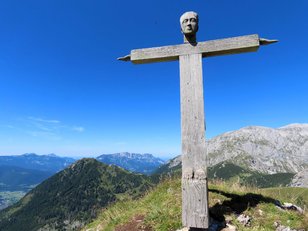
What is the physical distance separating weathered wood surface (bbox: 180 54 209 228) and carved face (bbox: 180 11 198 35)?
0.75m

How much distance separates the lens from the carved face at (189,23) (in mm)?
8398

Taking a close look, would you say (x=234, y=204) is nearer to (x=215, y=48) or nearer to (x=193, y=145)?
(x=193, y=145)

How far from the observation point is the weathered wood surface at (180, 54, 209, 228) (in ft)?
24.0

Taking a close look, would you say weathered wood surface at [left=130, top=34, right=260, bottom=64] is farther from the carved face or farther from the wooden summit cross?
the carved face

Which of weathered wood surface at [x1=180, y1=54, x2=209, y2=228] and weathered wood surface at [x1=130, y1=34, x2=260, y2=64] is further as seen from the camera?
A: weathered wood surface at [x1=130, y1=34, x2=260, y2=64]

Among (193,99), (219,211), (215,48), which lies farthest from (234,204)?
(215,48)

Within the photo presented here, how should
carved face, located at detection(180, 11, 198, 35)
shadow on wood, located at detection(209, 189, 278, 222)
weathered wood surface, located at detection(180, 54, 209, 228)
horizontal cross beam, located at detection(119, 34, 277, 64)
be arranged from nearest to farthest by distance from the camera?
weathered wood surface, located at detection(180, 54, 209, 228), horizontal cross beam, located at detection(119, 34, 277, 64), carved face, located at detection(180, 11, 198, 35), shadow on wood, located at detection(209, 189, 278, 222)

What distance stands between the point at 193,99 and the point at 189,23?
2.33 m

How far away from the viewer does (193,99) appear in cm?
792

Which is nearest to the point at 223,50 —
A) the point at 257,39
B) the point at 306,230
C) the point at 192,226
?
the point at 257,39

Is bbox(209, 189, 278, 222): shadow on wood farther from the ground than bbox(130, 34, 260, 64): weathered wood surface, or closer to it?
closer to it

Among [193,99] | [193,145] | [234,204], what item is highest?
[193,99]

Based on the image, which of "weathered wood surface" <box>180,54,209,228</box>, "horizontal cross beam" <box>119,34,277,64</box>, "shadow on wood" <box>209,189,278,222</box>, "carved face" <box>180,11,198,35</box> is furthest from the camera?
"shadow on wood" <box>209,189,278,222</box>

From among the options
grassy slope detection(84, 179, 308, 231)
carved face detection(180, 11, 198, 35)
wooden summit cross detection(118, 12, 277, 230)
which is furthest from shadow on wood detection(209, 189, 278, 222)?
carved face detection(180, 11, 198, 35)
